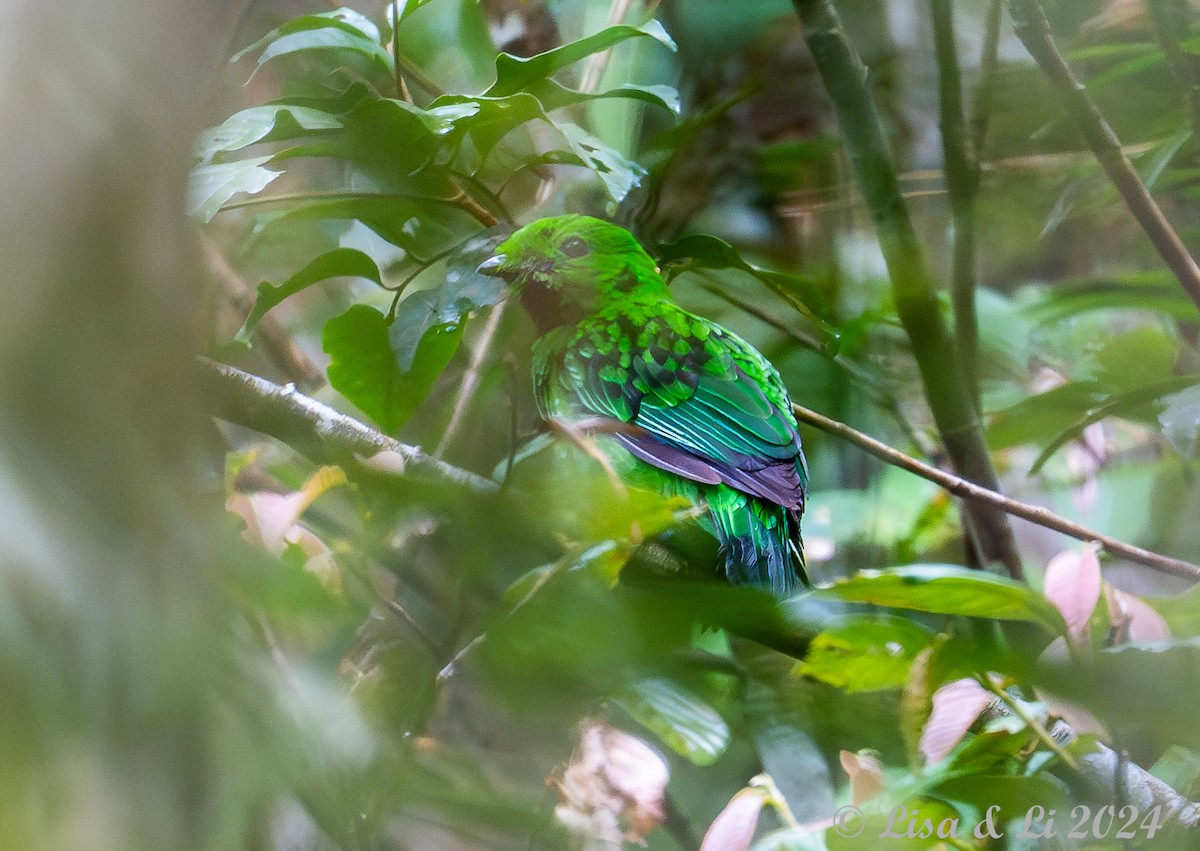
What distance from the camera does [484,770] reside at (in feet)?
1.75

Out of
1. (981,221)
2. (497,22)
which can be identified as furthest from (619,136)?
(981,221)

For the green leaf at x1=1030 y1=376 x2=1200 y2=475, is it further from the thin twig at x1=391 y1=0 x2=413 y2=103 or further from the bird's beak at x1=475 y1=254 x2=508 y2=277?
the thin twig at x1=391 y1=0 x2=413 y2=103

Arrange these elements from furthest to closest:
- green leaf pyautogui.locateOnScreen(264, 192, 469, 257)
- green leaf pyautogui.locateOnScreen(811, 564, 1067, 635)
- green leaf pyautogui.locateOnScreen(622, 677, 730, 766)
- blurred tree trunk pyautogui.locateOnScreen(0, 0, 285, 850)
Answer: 1. green leaf pyautogui.locateOnScreen(264, 192, 469, 257)
2. green leaf pyautogui.locateOnScreen(811, 564, 1067, 635)
3. green leaf pyautogui.locateOnScreen(622, 677, 730, 766)
4. blurred tree trunk pyautogui.locateOnScreen(0, 0, 285, 850)

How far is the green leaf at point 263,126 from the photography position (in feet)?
1.97

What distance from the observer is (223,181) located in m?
0.61

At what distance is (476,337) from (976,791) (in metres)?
0.50

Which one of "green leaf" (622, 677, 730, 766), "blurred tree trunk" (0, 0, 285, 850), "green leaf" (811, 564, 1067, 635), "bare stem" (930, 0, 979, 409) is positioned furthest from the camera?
"bare stem" (930, 0, 979, 409)

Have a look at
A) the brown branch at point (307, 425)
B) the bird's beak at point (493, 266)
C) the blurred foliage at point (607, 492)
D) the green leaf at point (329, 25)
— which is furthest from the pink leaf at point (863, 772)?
the green leaf at point (329, 25)

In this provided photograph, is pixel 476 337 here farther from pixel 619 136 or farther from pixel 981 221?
pixel 981 221

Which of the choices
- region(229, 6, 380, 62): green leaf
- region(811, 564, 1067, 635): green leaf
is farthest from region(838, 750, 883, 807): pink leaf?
region(229, 6, 380, 62): green leaf

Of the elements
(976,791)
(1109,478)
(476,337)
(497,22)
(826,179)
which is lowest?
(976,791)

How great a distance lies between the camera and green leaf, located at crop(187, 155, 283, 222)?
0.57 meters

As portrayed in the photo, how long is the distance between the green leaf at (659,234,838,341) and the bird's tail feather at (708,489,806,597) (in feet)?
0.57

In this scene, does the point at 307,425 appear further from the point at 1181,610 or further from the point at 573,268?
the point at 1181,610
